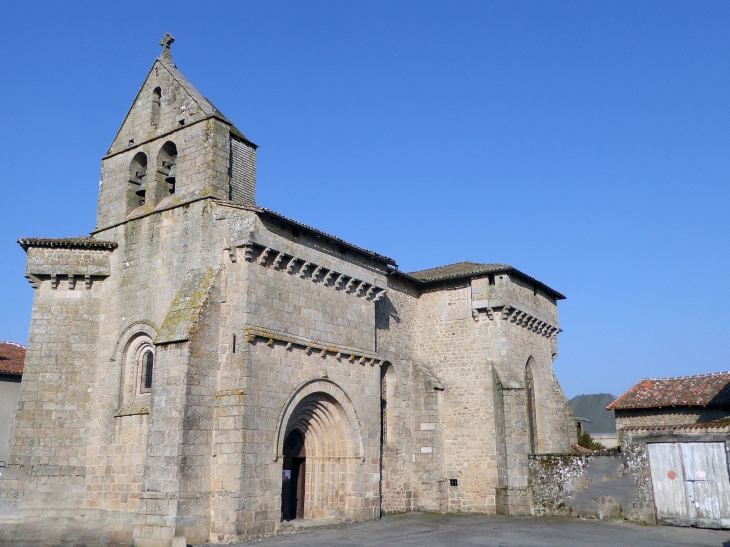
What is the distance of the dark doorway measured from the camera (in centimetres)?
1609

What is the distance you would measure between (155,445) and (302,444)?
4.47 metres

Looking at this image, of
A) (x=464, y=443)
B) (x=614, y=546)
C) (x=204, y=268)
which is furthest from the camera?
(x=464, y=443)

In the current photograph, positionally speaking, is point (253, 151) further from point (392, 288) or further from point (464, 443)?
point (464, 443)

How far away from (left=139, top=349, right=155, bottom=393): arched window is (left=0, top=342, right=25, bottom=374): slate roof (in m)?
10.6

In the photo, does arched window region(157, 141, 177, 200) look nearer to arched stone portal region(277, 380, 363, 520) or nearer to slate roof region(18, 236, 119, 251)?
slate roof region(18, 236, 119, 251)

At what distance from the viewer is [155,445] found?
13094mm

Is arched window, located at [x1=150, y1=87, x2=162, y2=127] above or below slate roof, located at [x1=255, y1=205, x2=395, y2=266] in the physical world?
above

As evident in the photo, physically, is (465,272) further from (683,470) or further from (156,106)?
(156,106)

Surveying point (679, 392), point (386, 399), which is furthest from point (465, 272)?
point (679, 392)

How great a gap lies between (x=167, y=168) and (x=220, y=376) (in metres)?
6.13

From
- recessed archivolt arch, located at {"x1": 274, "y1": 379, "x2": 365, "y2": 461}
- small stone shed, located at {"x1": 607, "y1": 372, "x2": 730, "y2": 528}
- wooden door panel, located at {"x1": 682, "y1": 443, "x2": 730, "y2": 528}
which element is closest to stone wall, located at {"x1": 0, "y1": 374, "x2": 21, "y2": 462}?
recessed archivolt arch, located at {"x1": 274, "y1": 379, "x2": 365, "y2": 461}

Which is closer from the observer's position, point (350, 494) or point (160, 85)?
point (350, 494)

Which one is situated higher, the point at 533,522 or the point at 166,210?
the point at 166,210

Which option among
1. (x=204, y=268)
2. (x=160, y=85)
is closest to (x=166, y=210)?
(x=204, y=268)
